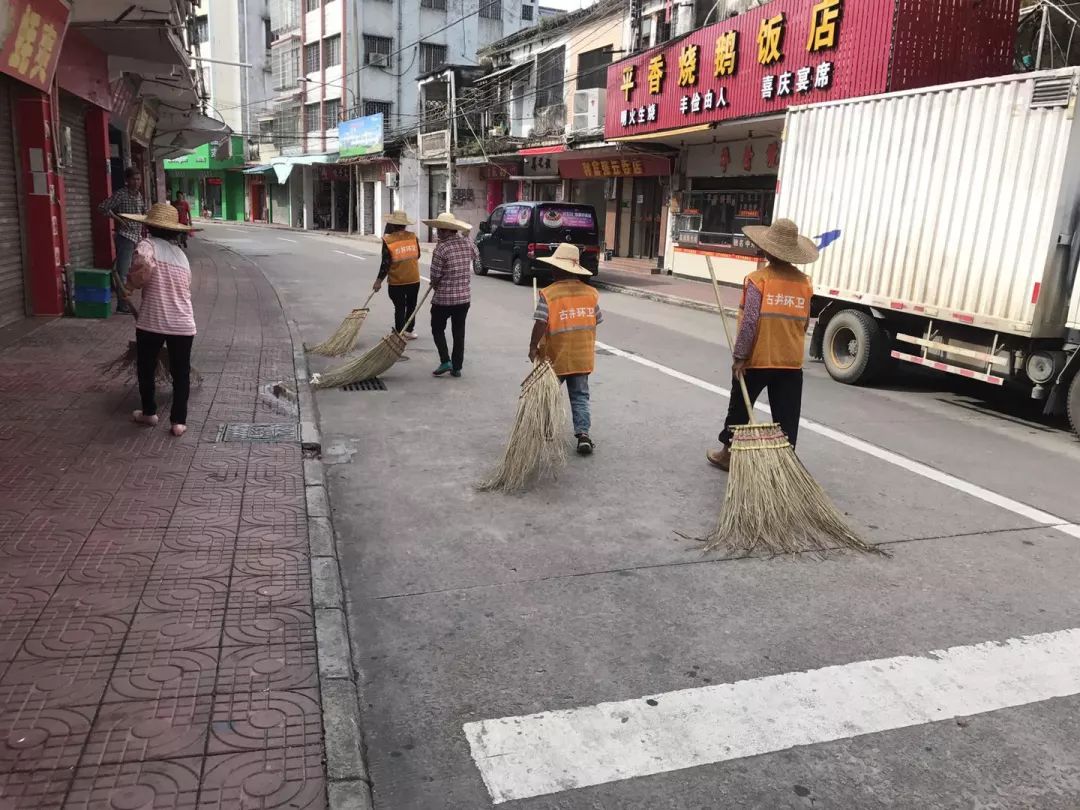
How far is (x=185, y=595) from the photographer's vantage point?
142 inches

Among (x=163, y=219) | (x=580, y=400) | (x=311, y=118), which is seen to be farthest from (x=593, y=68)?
(x=311, y=118)

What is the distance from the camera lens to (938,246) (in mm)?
8016

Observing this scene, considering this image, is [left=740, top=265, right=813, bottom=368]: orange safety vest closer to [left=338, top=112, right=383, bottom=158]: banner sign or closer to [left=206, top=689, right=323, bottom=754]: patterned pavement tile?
[left=206, top=689, right=323, bottom=754]: patterned pavement tile

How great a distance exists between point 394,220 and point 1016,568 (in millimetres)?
7073

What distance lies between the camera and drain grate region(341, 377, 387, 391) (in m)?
8.08

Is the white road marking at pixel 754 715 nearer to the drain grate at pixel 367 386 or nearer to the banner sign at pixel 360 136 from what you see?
the drain grate at pixel 367 386

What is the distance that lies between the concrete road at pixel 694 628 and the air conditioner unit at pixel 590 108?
1827 cm

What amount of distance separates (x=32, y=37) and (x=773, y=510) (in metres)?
8.52

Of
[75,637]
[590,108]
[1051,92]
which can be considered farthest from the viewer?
[590,108]

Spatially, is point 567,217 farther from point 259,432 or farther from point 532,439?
point 532,439

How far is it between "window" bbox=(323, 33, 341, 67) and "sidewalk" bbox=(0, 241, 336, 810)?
41.6 m

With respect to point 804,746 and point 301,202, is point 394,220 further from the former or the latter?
point 301,202

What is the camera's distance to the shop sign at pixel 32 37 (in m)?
7.83

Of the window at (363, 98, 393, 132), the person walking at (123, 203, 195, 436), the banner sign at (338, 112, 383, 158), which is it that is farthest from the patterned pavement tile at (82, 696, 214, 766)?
the window at (363, 98, 393, 132)
